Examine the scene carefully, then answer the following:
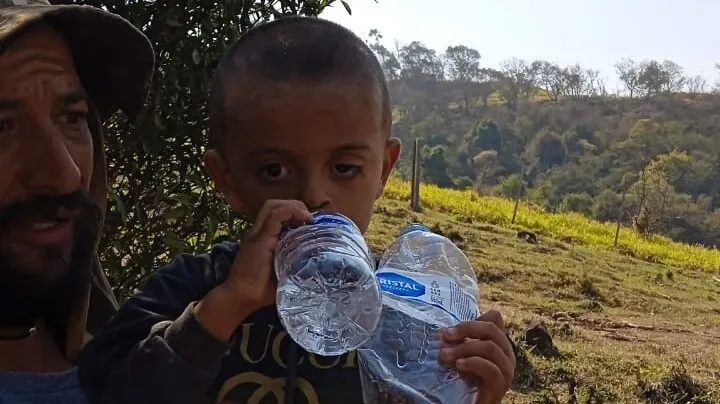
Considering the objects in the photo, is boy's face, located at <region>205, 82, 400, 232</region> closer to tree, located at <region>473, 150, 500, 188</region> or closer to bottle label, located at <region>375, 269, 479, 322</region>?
bottle label, located at <region>375, 269, 479, 322</region>

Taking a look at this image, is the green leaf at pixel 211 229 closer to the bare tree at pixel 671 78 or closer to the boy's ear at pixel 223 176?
the boy's ear at pixel 223 176

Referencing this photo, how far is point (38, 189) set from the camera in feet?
5.46

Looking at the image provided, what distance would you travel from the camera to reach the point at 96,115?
191 cm

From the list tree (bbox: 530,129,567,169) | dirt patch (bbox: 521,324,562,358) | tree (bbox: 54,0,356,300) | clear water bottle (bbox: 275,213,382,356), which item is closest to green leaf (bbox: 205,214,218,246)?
tree (bbox: 54,0,356,300)

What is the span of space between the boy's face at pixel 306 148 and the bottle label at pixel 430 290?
16 centimetres

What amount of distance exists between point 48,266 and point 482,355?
78 centimetres

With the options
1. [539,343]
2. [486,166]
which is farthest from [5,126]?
[486,166]

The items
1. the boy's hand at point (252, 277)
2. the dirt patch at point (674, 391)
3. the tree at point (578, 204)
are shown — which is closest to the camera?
the boy's hand at point (252, 277)

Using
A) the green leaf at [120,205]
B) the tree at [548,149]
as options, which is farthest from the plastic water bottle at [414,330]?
the tree at [548,149]

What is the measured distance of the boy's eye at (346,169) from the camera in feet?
5.53

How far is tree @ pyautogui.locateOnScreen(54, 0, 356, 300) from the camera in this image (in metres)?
2.93

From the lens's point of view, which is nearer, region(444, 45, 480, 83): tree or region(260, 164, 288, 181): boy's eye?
region(260, 164, 288, 181): boy's eye

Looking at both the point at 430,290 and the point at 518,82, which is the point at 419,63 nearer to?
the point at 518,82

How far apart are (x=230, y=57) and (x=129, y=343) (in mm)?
584
